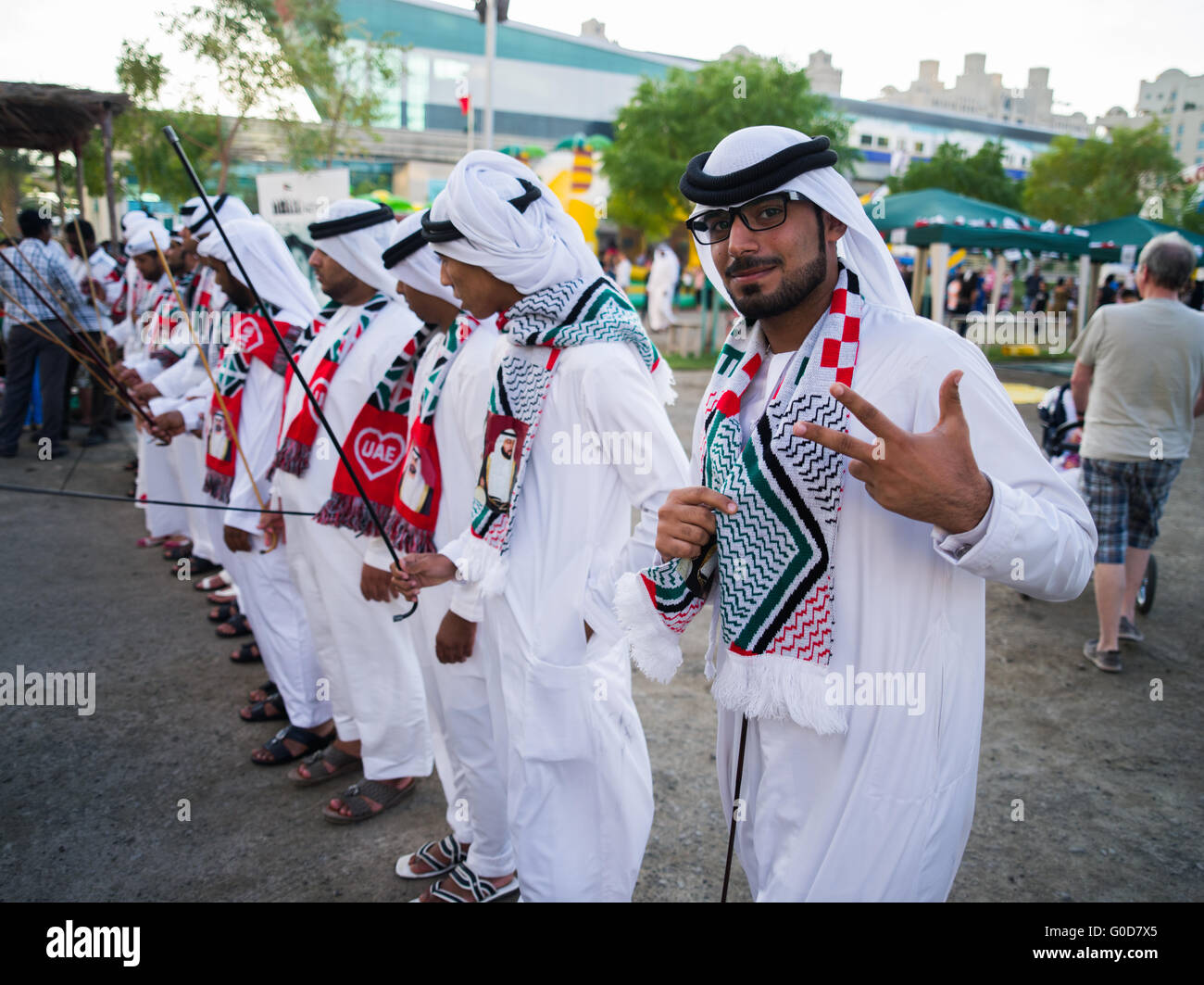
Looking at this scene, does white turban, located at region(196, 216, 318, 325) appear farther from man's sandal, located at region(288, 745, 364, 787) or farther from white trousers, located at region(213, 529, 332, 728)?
man's sandal, located at region(288, 745, 364, 787)

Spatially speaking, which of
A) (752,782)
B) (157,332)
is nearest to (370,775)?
(752,782)

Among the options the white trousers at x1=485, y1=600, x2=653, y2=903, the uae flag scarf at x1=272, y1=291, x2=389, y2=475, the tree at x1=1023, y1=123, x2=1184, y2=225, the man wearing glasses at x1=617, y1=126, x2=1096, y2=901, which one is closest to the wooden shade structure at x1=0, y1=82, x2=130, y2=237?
the uae flag scarf at x1=272, y1=291, x2=389, y2=475

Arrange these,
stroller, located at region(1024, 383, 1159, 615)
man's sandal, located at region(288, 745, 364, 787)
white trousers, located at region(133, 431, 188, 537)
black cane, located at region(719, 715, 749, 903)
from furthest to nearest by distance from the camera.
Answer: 1. white trousers, located at region(133, 431, 188, 537)
2. stroller, located at region(1024, 383, 1159, 615)
3. man's sandal, located at region(288, 745, 364, 787)
4. black cane, located at region(719, 715, 749, 903)

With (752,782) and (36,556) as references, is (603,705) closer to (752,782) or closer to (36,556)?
(752,782)

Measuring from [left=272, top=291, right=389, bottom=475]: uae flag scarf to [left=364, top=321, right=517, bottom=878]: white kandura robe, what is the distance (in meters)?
0.44

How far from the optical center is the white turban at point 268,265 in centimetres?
388

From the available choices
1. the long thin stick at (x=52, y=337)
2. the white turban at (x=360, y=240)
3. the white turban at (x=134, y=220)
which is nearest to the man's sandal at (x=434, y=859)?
the white turban at (x=360, y=240)

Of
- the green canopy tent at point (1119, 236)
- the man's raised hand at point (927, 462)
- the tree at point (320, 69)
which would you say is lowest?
the man's raised hand at point (927, 462)

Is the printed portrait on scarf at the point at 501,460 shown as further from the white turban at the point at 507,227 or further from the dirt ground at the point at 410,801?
the dirt ground at the point at 410,801

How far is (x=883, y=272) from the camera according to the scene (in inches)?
68.4

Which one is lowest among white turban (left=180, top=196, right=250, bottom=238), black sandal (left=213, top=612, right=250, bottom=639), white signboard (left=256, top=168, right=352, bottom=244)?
black sandal (left=213, top=612, right=250, bottom=639)

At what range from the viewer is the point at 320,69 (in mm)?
14102

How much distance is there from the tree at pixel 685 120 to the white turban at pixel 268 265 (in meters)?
16.8

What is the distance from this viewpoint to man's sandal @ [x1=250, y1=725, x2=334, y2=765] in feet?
12.3
